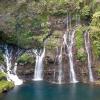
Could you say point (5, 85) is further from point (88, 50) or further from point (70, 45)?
point (88, 50)

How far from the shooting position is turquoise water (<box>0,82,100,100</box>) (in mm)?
37094

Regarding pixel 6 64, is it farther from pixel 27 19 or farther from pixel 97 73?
pixel 97 73

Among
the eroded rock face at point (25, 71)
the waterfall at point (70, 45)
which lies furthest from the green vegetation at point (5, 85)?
the waterfall at point (70, 45)

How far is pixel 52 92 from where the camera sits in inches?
1527

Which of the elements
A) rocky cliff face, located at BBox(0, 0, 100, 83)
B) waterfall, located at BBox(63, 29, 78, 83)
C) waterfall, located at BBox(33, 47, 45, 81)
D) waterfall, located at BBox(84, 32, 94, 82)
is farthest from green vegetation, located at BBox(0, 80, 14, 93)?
waterfall, located at BBox(84, 32, 94, 82)

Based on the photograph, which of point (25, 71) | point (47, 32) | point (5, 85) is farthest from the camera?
point (47, 32)

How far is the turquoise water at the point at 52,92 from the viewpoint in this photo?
37094 mm

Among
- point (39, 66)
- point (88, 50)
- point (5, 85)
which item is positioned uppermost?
point (88, 50)

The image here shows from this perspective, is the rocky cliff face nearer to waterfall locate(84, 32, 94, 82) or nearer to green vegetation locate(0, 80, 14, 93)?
waterfall locate(84, 32, 94, 82)

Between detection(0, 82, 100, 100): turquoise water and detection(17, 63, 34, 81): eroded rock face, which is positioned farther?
detection(17, 63, 34, 81): eroded rock face

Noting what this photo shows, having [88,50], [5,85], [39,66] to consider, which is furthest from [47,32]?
[5,85]

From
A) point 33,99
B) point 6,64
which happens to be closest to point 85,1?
point 6,64

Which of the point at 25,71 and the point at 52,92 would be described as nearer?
the point at 52,92

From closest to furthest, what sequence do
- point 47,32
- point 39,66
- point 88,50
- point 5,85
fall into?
point 5,85, point 39,66, point 88,50, point 47,32
